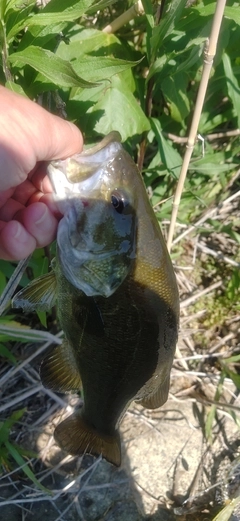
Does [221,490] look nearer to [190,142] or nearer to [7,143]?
[190,142]

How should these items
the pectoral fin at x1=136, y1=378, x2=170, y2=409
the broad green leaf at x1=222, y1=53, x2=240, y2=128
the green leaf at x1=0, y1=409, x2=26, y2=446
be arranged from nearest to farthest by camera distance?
the pectoral fin at x1=136, y1=378, x2=170, y2=409, the broad green leaf at x1=222, y1=53, x2=240, y2=128, the green leaf at x1=0, y1=409, x2=26, y2=446

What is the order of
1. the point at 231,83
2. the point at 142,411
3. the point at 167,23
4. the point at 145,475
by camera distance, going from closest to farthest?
the point at 167,23 < the point at 231,83 < the point at 145,475 < the point at 142,411

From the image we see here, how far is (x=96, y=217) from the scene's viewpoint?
1800 millimetres

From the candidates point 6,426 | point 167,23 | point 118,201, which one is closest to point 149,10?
point 167,23

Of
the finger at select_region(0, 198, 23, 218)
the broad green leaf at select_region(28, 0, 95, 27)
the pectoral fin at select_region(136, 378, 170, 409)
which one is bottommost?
the pectoral fin at select_region(136, 378, 170, 409)

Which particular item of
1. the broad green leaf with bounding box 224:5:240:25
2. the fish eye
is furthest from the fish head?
the broad green leaf with bounding box 224:5:240:25

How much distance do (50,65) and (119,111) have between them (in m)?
0.65

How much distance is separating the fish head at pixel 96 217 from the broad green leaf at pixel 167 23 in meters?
0.54

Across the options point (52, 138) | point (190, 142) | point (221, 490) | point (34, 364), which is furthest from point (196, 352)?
point (52, 138)

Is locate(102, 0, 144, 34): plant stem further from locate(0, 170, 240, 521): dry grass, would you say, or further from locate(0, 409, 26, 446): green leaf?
locate(0, 409, 26, 446): green leaf

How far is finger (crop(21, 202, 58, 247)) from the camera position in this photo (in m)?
1.99

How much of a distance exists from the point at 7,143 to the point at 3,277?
1.03 m

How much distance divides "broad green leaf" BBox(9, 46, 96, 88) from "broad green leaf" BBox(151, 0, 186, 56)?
0.51 metres

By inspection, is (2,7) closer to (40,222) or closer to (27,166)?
(27,166)
